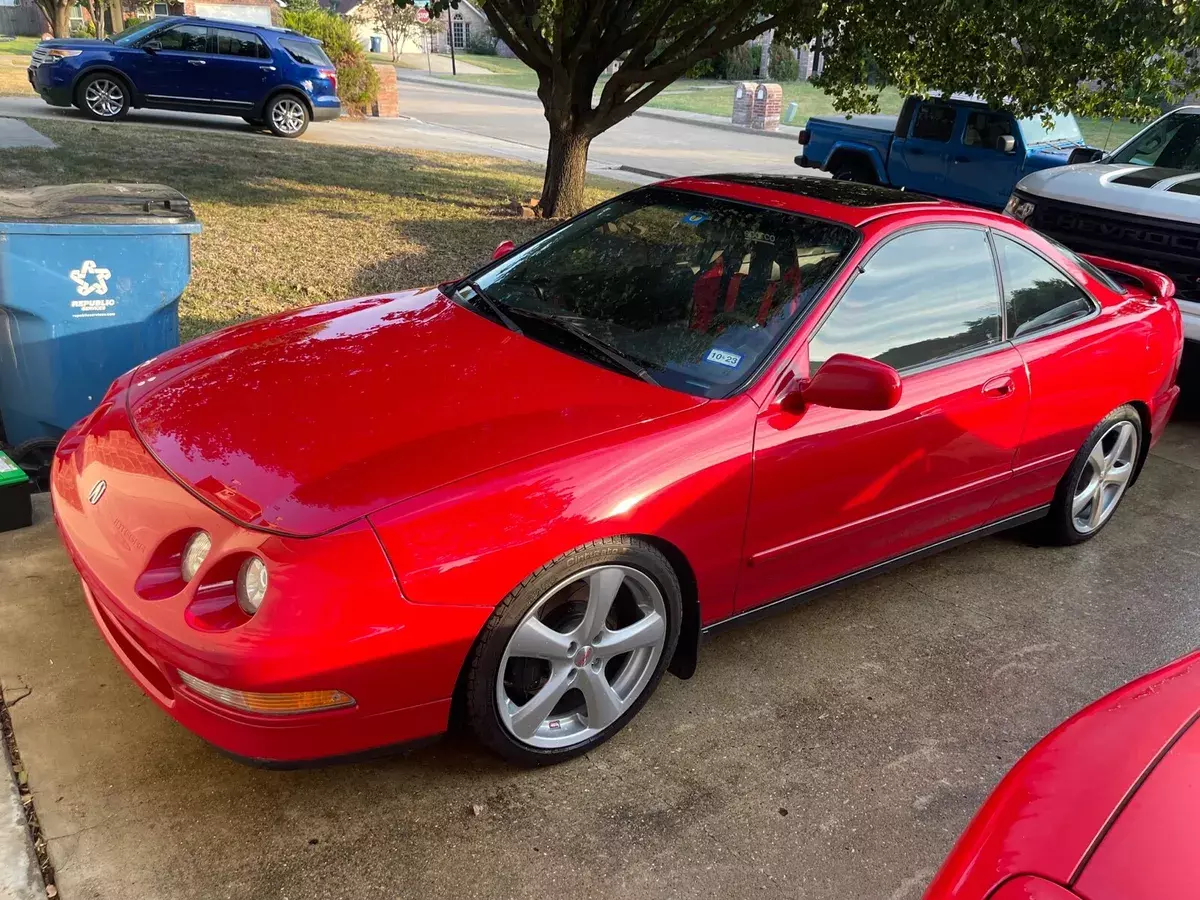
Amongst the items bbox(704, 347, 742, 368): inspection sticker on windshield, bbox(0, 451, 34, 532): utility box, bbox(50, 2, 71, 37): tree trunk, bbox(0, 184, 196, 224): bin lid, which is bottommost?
Answer: bbox(0, 451, 34, 532): utility box

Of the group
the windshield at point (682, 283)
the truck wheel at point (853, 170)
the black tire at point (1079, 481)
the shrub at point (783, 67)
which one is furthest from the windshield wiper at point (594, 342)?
the shrub at point (783, 67)

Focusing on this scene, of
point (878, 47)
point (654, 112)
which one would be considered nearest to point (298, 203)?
point (878, 47)

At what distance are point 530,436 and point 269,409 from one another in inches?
29.3

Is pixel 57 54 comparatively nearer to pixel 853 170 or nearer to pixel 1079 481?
pixel 853 170

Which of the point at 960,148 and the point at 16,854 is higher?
the point at 960,148

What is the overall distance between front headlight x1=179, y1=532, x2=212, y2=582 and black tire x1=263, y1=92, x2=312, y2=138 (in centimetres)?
1481

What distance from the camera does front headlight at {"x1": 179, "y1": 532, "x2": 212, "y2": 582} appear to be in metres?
2.37

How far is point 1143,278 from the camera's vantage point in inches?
189

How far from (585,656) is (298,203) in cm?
821

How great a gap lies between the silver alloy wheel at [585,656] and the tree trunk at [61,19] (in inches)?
1123

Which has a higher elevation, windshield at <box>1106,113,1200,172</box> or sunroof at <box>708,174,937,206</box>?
windshield at <box>1106,113,1200,172</box>

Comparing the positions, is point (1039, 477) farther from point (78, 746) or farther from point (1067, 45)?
point (1067, 45)

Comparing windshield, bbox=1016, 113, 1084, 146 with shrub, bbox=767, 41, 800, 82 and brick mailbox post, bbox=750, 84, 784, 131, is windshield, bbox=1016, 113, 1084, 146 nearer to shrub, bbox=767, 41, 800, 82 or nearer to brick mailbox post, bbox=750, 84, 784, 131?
brick mailbox post, bbox=750, 84, 784, 131

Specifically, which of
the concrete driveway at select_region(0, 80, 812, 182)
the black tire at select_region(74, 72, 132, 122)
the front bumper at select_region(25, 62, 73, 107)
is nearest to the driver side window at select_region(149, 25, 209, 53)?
the black tire at select_region(74, 72, 132, 122)
